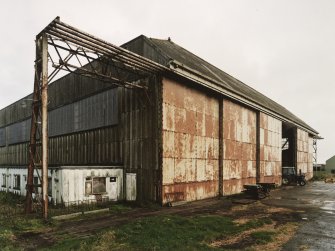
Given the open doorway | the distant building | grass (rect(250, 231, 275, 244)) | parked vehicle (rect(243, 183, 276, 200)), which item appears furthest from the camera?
the distant building

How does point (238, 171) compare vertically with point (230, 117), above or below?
below

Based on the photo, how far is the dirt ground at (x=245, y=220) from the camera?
991 cm

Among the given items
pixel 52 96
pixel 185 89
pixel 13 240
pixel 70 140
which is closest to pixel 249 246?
pixel 13 240

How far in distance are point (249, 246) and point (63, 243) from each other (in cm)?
598

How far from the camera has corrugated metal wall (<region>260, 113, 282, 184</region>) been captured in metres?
29.4

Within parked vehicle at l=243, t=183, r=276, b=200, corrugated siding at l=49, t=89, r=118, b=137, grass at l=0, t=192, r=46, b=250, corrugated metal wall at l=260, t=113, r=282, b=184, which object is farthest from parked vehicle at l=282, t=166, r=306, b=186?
grass at l=0, t=192, r=46, b=250

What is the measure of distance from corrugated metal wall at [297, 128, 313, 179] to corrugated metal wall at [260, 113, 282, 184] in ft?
27.3

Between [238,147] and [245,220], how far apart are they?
1220 centimetres

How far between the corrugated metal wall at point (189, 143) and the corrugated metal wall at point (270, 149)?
878 centimetres

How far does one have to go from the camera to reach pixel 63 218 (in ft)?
45.0

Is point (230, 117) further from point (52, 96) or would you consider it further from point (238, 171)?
point (52, 96)

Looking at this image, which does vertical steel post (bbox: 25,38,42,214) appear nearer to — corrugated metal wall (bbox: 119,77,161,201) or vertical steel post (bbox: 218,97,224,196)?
corrugated metal wall (bbox: 119,77,161,201)

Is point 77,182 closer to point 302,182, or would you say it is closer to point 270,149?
point 270,149

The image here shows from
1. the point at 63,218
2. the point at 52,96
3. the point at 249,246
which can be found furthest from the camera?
the point at 52,96
